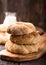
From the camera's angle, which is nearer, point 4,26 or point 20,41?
point 20,41

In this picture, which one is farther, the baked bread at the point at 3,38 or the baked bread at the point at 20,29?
the baked bread at the point at 3,38

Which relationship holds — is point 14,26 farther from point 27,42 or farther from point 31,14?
point 31,14

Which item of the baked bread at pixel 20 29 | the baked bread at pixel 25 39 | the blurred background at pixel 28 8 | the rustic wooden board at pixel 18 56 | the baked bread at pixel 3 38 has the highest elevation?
the baked bread at pixel 20 29

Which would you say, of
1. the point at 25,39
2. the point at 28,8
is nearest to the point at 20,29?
the point at 25,39

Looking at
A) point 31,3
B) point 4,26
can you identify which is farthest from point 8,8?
point 4,26

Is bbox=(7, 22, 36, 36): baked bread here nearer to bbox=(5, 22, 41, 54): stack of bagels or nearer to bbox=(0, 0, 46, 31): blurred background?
bbox=(5, 22, 41, 54): stack of bagels

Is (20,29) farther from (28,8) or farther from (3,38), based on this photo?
(28,8)

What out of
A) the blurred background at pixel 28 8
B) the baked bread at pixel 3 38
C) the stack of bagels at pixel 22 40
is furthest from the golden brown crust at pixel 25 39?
the blurred background at pixel 28 8

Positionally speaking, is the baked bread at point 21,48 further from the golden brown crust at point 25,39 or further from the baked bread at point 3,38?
the baked bread at point 3,38

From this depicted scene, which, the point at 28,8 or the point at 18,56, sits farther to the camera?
the point at 28,8

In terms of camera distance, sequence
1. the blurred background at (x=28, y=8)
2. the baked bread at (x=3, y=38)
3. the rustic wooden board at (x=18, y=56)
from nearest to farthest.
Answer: the rustic wooden board at (x=18, y=56), the baked bread at (x=3, y=38), the blurred background at (x=28, y=8)

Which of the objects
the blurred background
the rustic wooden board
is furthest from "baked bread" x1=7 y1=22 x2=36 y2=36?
the blurred background
